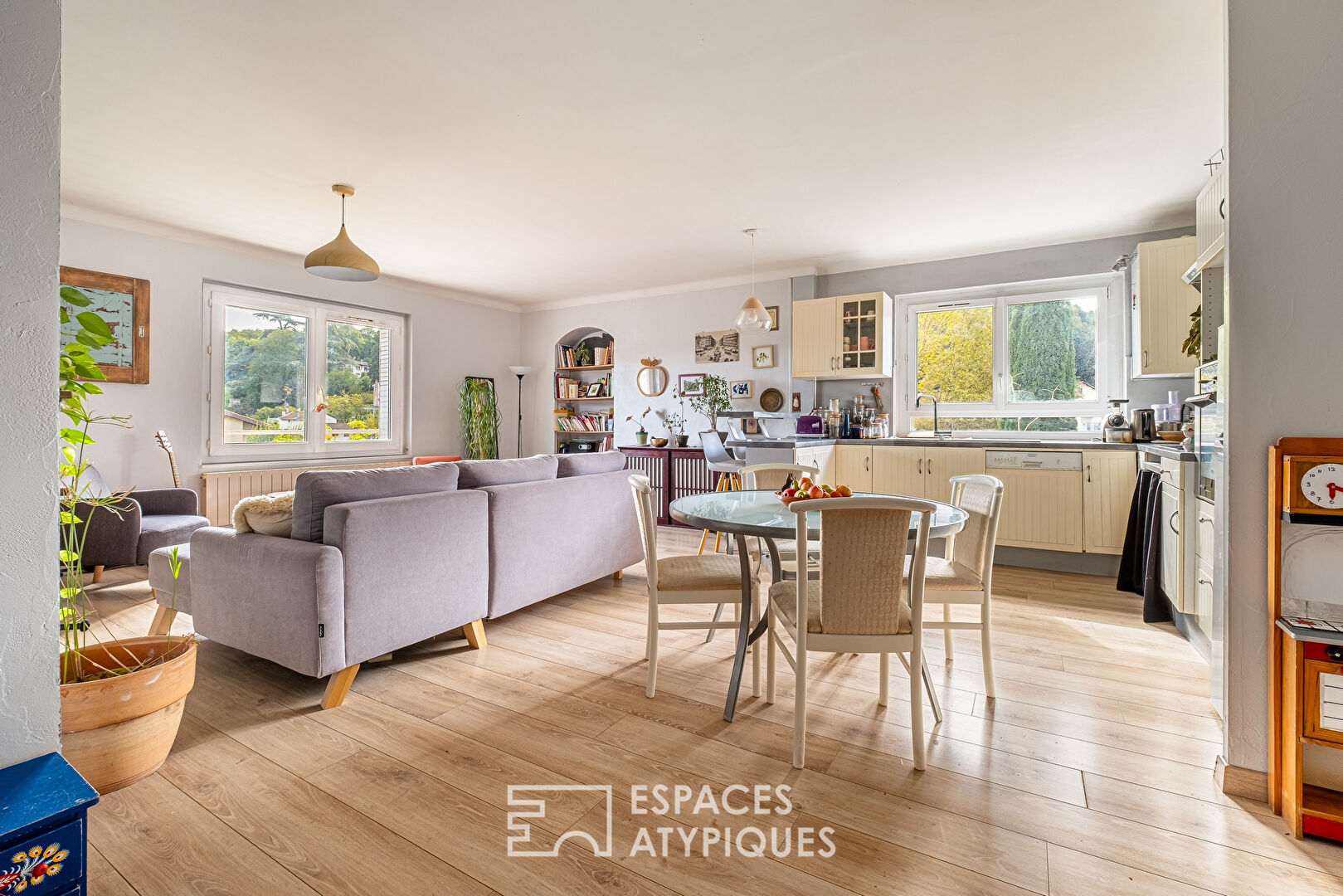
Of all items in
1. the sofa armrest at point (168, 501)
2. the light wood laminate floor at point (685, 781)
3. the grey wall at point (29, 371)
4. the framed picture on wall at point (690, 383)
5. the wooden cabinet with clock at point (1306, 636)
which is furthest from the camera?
the framed picture on wall at point (690, 383)

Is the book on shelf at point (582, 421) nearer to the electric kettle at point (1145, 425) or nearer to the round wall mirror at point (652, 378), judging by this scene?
the round wall mirror at point (652, 378)

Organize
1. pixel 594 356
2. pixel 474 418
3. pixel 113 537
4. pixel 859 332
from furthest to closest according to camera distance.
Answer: pixel 594 356 < pixel 474 418 < pixel 859 332 < pixel 113 537

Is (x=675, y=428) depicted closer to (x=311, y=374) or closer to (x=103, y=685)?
(x=311, y=374)

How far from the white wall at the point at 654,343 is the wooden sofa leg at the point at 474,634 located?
156 inches

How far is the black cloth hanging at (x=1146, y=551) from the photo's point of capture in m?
3.36

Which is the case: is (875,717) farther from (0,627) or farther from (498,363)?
(498,363)

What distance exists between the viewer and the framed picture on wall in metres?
6.64

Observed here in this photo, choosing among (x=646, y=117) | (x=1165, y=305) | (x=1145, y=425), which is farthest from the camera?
(x=1145, y=425)

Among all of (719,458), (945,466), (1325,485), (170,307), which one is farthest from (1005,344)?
(170,307)

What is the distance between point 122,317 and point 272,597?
150 inches

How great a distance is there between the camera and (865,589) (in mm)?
1885

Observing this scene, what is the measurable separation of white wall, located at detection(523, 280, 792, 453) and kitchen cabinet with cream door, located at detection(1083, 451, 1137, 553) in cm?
263

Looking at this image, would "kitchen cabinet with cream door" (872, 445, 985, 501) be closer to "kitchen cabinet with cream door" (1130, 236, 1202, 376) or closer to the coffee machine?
the coffee machine

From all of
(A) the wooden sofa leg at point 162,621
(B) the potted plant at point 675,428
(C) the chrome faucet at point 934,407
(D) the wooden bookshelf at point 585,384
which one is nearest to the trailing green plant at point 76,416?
(A) the wooden sofa leg at point 162,621
